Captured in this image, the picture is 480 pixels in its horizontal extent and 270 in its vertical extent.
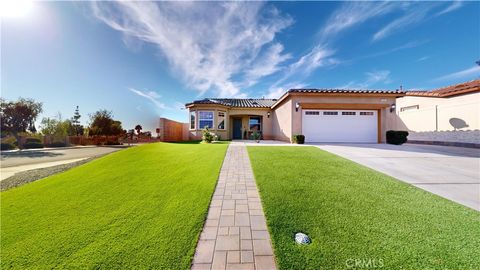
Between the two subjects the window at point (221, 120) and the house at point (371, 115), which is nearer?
the house at point (371, 115)

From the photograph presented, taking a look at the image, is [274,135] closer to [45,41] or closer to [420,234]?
[420,234]

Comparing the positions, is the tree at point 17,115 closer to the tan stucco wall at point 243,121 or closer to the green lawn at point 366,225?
the tan stucco wall at point 243,121

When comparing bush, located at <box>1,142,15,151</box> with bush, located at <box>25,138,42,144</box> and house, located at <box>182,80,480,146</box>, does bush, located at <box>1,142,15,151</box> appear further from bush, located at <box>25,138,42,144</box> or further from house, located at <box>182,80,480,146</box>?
house, located at <box>182,80,480,146</box>

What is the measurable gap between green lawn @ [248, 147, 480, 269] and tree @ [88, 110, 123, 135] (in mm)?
25959

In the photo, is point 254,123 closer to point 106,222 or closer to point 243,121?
point 243,121

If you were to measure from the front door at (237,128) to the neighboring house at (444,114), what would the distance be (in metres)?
13.5

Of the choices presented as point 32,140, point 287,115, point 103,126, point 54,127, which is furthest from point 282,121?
point 54,127

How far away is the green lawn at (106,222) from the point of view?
2.06 metres

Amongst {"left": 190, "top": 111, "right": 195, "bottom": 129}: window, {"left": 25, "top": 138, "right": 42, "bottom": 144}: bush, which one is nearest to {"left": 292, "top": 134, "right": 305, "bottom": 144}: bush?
{"left": 190, "top": 111, "right": 195, "bottom": 129}: window

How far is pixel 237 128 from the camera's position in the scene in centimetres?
1964

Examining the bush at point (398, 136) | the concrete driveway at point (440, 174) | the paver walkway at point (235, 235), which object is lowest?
the paver walkway at point (235, 235)

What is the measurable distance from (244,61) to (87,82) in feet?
37.8

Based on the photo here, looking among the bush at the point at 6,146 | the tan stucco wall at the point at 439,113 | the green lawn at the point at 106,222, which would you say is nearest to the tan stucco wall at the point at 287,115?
the tan stucco wall at the point at 439,113

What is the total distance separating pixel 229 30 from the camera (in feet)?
33.1
